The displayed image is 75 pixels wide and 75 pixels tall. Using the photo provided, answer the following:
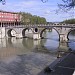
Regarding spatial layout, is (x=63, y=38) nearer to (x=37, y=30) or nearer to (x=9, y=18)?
(x=37, y=30)

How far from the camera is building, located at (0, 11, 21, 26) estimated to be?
9506 cm

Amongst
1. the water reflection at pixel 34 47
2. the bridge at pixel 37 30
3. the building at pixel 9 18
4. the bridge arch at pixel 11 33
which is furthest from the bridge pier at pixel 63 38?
the building at pixel 9 18

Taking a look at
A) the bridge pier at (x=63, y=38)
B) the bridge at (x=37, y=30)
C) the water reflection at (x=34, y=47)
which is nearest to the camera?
the water reflection at (x=34, y=47)

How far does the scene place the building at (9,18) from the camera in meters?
95.1

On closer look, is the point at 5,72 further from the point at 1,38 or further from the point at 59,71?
the point at 1,38

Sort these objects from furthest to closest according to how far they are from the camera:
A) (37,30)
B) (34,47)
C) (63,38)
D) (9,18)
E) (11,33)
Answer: (9,18) < (11,33) < (37,30) < (63,38) < (34,47)

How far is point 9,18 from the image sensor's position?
101500 millimetres

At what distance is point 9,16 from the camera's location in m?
102

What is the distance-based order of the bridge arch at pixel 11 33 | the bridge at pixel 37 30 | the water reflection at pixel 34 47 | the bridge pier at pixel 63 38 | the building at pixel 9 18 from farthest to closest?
the building at pixel 9 18 < the bridge arch at pixel 11 33 < the bridge at pixel 37 30 < the bridge pier at pixel 63 38 < the water reflection at pixel 34 47

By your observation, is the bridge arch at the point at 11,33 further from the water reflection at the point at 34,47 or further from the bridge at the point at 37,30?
the water reflection at the point at 34,47

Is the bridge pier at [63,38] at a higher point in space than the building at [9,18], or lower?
lower

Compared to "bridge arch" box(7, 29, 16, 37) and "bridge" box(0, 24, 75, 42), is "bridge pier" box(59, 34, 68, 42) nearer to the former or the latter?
"bridge" box(0, 24, 75, 42)

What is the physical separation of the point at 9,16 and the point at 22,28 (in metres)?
20.3

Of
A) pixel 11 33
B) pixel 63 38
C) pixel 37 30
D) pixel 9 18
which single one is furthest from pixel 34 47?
pixel 9 18
